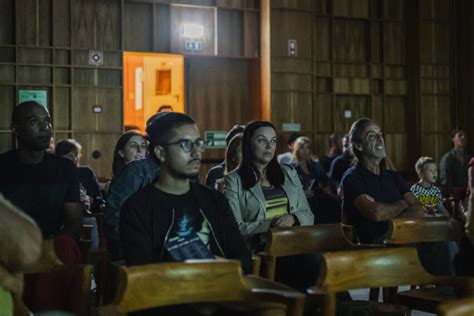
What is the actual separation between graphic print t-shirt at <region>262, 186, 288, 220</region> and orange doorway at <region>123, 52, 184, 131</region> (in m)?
7.09

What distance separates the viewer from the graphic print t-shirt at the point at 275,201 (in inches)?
178

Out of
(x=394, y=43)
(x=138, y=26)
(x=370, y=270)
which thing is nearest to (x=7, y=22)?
(x=138, y=26)

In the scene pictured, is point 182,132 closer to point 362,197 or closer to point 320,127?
point 362,197

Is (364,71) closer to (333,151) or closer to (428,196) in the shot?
(333,151)

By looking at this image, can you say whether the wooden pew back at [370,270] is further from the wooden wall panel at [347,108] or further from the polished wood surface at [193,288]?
the wooden wall panel at [347,108]

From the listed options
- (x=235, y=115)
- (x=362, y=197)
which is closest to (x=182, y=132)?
(x=362, y=197)

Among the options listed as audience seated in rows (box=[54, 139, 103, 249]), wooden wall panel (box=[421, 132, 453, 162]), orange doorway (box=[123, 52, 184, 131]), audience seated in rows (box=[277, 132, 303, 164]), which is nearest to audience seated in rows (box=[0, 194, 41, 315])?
audience seated in rows (box=[54, 139, 103, 249])

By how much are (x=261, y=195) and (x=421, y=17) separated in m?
9.32

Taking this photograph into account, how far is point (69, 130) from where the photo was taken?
1059 cm

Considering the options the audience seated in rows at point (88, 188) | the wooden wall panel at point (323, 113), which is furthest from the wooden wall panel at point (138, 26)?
the audience seated in rows at point (88, 188)

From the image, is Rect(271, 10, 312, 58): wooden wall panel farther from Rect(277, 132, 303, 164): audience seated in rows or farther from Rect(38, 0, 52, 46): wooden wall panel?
Rect(38, 0, 52, 46): wooden wall panel

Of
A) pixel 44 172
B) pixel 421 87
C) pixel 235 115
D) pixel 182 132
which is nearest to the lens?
pixel 182 132

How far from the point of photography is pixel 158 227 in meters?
3.16

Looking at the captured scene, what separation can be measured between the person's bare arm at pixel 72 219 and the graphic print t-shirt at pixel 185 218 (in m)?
1.02
